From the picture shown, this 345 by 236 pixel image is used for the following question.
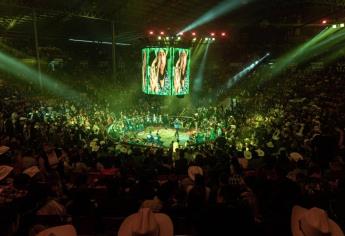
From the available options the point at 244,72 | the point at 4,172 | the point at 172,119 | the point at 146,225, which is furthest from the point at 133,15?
the point at 146,225

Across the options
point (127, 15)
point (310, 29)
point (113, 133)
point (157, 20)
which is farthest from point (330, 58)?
point (113, 133)

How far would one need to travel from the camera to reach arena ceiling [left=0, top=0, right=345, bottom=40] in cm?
1961

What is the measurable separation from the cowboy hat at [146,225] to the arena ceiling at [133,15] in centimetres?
1727

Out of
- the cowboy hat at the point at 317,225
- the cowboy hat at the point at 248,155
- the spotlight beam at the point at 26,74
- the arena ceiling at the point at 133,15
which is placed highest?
the arena ceiling at the point at 133,15

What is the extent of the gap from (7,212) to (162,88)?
1568 cm

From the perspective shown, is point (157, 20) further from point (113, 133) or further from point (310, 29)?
point (310, 29)

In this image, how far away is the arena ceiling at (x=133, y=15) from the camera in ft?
64.3

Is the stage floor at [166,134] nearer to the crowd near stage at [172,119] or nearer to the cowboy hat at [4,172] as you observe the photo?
the crowd near stage at [172,119]

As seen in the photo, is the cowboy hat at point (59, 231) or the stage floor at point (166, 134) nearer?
the cowboy hat at point (59, 231)

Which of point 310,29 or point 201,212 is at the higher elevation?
point 310,29

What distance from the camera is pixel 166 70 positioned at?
61.6 feet

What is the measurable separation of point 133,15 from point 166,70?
5.76m

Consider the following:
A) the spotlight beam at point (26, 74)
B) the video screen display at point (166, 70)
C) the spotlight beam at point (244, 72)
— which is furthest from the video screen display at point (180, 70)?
the spotlight beam at point (244, 72)

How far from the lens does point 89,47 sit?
31609 mm
